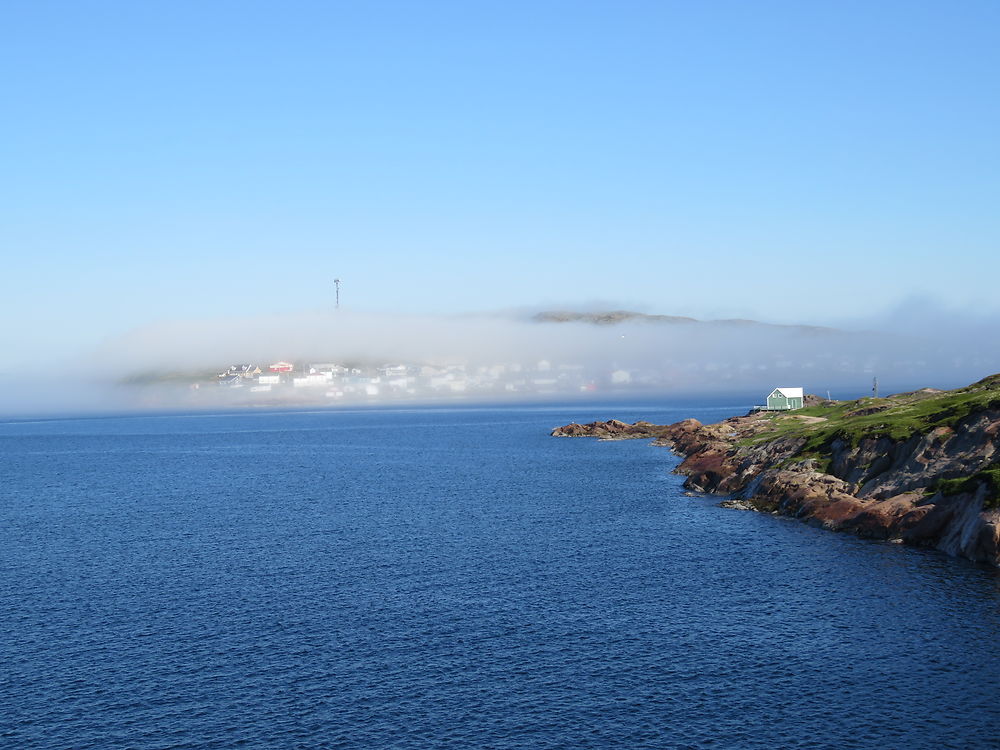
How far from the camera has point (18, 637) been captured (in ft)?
227

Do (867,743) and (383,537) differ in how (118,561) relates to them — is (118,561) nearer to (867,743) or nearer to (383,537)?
(383,537)

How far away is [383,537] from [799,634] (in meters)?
56.0

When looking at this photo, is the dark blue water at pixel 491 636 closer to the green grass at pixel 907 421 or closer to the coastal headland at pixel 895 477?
the coastal headland at pixel 895 477

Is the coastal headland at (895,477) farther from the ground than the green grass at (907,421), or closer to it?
closer to it

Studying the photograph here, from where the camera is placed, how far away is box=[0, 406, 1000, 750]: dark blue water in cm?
5175

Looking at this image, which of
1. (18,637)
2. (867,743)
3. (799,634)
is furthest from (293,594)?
(867,743)

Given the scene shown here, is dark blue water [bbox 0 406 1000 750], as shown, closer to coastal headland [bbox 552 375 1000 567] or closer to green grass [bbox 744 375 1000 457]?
coastal headland [bbox 552 375 1000 567]

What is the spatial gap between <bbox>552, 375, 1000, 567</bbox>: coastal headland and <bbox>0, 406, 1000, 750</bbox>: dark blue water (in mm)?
4645

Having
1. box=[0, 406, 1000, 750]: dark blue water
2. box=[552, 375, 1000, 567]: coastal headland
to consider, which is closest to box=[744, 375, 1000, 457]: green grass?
box=[552, 375, 1000, 567]: coastal headland

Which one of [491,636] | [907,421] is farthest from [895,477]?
[491,636]

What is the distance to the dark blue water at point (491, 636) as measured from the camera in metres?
51.8

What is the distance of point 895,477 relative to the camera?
376 ft

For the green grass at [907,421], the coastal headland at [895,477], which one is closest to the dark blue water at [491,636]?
the coastal headland at [895,477]

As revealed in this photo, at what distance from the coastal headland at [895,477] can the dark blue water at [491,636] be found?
4.64 metres
